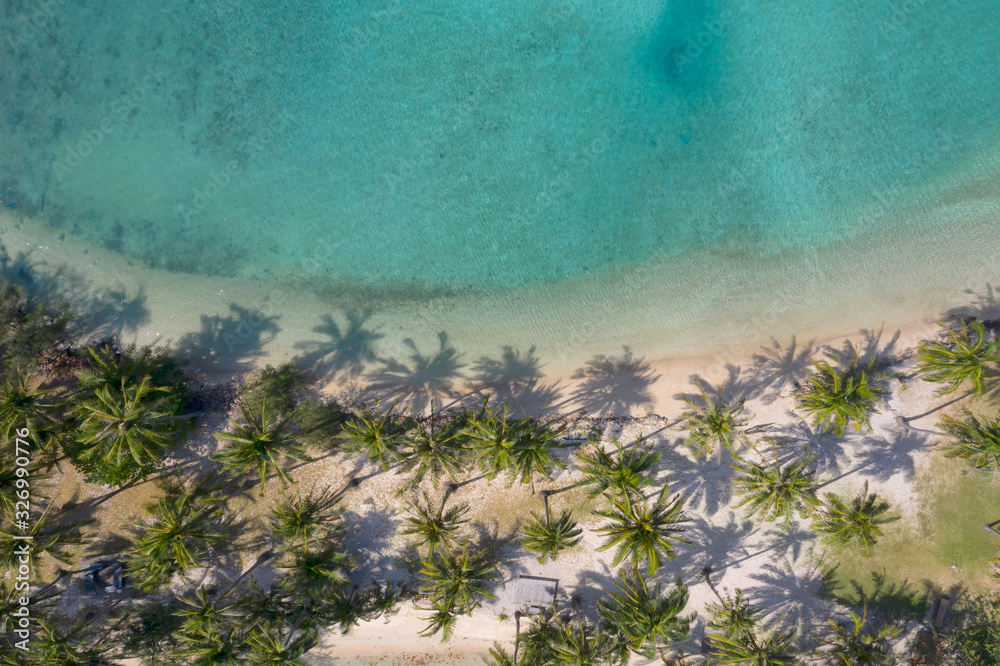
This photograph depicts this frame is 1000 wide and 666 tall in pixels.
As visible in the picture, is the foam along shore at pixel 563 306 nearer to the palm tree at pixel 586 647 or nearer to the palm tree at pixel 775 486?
the palm tree at pixel 775 486

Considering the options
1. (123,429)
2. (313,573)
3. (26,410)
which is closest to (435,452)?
(313,573)

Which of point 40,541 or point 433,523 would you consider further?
point 40,541

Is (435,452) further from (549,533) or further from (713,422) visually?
(713,422)

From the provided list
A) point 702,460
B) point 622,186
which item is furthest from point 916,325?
point 622,186

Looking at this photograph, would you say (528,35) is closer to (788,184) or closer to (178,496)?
(788,184)

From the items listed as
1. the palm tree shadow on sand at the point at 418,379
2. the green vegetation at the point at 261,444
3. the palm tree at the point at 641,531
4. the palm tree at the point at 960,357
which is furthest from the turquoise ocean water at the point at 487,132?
the palm tree at the point at 641,531

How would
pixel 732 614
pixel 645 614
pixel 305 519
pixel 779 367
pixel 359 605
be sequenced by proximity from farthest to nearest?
pixel 779 367 → pixel 359 605 → pixel 305 519 → pixel 732 614 → pixel 645 614

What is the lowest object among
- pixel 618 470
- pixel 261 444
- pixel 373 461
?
pixel 373 461
